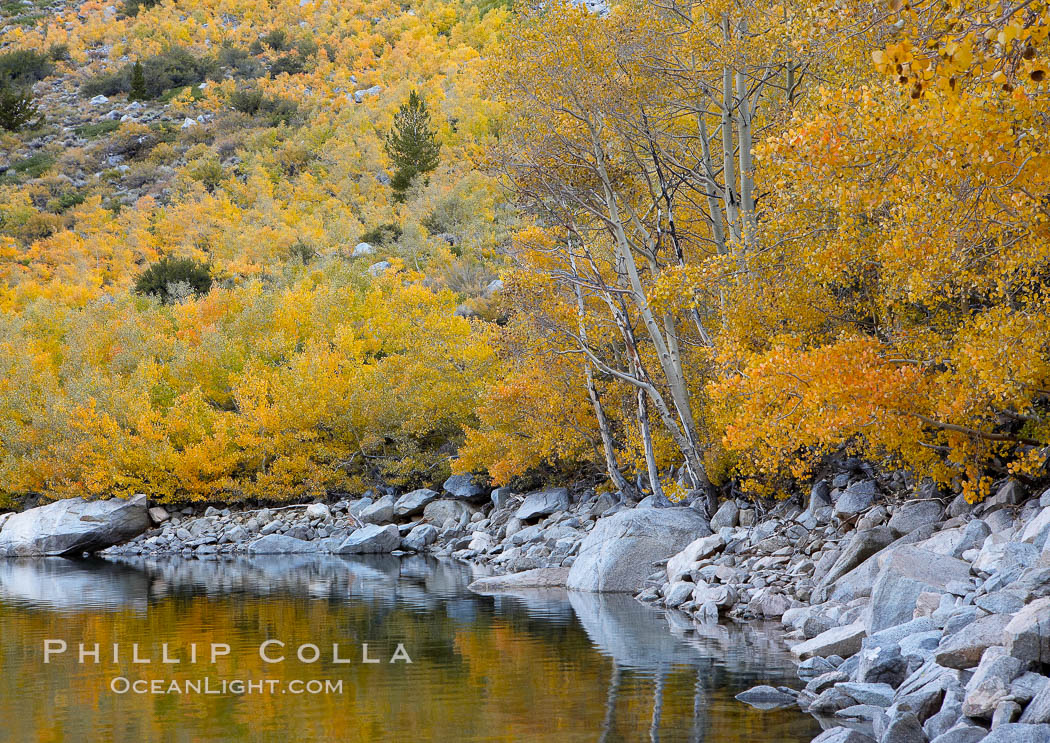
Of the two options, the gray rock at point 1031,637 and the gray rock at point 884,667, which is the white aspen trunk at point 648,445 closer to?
the gray rock at point 884,667

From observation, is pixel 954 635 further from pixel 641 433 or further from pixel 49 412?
pixel 49 412

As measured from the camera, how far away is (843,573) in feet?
40.4

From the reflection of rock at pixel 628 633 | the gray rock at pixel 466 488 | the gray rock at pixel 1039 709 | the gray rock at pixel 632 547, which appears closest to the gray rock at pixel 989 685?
the gray rock at pixel 1039 709

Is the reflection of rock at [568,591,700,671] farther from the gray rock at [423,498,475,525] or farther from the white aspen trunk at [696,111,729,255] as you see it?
the gray rock at [423,498,475,525]

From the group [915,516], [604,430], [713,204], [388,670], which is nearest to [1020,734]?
[388,670]

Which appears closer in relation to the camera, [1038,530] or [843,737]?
[843,737]

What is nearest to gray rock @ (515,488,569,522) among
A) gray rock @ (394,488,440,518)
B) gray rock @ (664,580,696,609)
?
gray rock @ (394,488,440,518)

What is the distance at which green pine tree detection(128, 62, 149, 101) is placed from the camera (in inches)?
3189

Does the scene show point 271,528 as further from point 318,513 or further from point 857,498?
point 857,498

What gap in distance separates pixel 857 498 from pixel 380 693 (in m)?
8.65

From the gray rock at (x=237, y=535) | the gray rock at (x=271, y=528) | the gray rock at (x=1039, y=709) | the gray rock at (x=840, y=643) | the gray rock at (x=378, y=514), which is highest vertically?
Result: the gray rock at (x=1039, y=709)

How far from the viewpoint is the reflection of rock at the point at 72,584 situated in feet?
56.6

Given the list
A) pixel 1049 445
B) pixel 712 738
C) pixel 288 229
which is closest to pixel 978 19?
pixel 712 738

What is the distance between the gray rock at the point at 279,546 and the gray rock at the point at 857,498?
16997 mm
